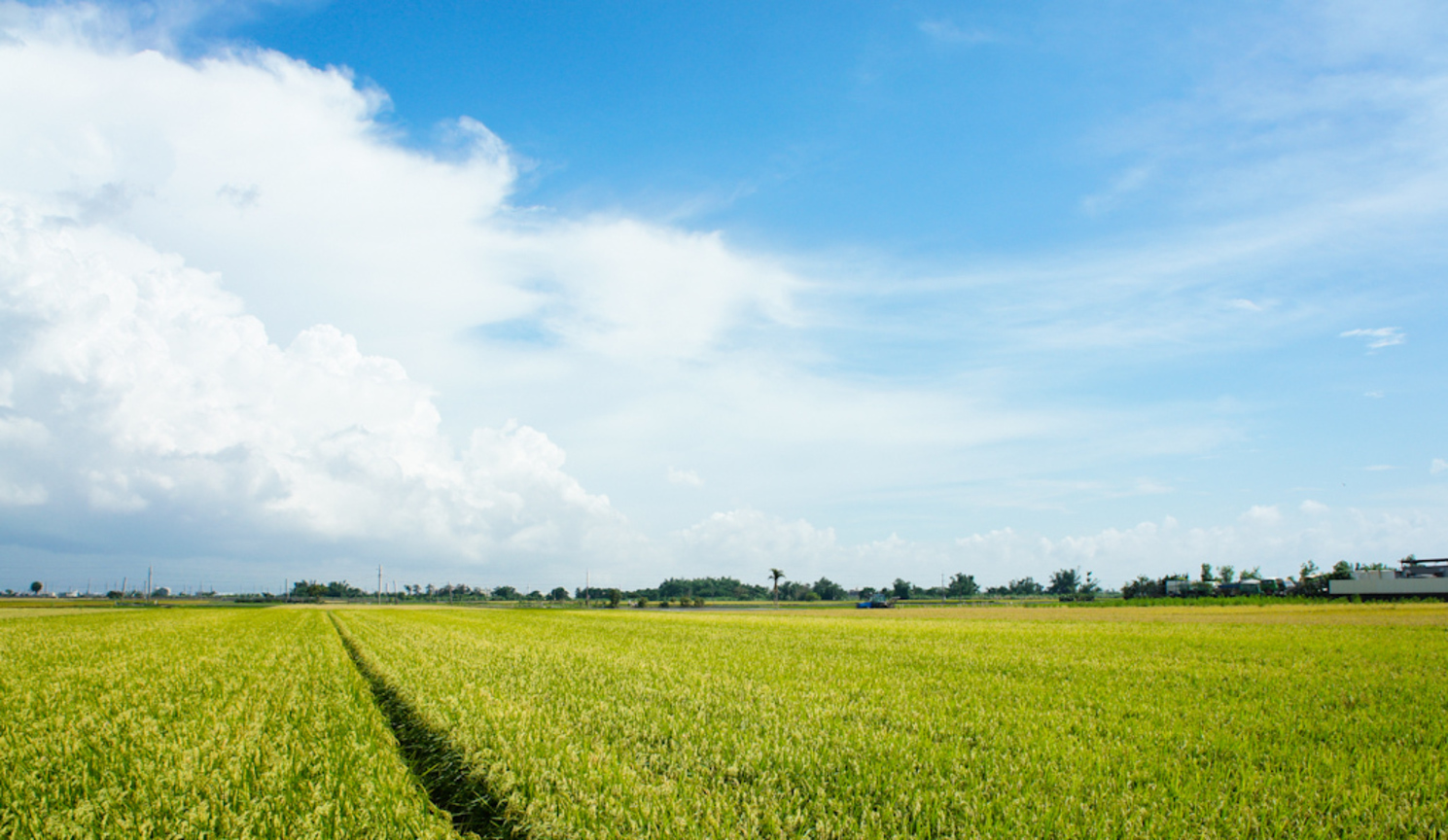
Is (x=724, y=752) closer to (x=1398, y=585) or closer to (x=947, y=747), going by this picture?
(x=947, y=747)

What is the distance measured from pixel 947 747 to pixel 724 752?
207 cm

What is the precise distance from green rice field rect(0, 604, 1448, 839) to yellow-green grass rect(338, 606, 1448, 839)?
0.10 feet

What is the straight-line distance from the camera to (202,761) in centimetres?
566

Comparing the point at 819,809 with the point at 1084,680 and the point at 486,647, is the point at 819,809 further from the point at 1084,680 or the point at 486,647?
the point at 486,647

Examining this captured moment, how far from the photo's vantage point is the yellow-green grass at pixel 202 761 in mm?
4324

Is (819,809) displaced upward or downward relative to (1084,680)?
upward

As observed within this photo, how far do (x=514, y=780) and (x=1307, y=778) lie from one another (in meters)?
6.33

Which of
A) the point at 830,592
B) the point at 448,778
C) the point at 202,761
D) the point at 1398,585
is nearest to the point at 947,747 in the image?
the point at 448,778

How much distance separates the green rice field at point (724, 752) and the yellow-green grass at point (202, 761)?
0.11 ft

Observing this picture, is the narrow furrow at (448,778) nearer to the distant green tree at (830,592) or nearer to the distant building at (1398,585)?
the distant building at (1398,585)

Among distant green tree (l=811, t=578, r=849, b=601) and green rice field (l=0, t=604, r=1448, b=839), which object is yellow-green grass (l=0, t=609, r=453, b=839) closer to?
green rice field (l=0, t=604, r=1448, b=839)

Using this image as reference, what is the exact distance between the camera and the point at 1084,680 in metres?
11.0

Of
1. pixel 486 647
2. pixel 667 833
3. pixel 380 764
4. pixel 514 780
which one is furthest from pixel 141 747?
pixel 486 647

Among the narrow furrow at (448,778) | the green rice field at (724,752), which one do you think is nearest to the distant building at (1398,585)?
the green rice field at (724,752)
